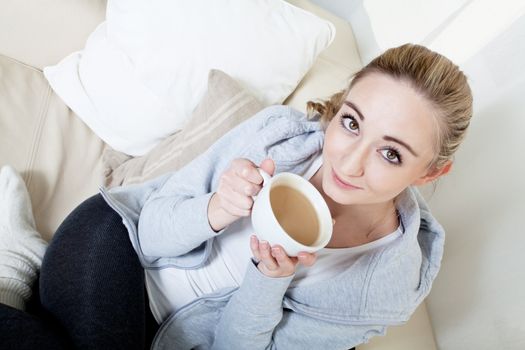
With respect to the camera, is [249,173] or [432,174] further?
[432,174]

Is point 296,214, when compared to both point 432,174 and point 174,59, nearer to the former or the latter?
point 432,174

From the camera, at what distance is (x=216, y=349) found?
2.85ft

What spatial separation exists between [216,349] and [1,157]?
2.60ft

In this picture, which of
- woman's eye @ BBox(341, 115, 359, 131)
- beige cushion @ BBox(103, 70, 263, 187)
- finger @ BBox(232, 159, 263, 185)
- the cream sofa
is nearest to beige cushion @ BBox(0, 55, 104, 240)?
the cream sofa

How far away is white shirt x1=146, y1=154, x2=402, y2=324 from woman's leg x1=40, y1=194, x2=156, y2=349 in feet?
0.27

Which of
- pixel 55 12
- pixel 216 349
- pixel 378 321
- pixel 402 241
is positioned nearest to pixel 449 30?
pixel 402 241

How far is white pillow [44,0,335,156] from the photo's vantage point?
1034 millimetres

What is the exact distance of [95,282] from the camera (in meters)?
0.77

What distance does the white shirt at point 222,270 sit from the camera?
836 mm

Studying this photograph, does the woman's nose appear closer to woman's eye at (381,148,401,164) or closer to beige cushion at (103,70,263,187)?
woman's eye at (381,148,401,164)

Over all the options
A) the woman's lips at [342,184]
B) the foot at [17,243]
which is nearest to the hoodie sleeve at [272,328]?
the woman's lips at [342,184]

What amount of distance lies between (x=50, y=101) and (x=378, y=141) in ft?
3.52

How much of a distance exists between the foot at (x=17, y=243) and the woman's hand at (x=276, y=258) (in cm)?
58

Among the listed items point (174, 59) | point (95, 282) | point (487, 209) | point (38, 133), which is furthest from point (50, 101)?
point (487, 209)
